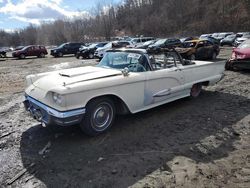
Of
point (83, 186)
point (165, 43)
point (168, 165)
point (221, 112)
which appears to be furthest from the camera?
point (165, 43)

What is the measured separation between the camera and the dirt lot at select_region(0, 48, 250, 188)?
3.57 metres

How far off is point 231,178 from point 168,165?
34.5 inches

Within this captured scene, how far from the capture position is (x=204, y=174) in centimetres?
363

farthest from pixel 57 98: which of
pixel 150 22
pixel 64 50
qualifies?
pixel 150 22

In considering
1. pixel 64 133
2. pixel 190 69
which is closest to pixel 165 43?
pixel 190 69

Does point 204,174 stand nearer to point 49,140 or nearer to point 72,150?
point 72,150

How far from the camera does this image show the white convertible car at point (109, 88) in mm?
4445

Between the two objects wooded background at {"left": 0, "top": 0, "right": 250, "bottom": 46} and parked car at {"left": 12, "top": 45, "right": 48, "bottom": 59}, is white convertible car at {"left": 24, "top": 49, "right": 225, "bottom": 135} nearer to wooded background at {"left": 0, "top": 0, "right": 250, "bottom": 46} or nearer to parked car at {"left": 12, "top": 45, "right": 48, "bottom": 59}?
parked car at {"left": 12, "top": 45, "right": 48, "bottom": 59}

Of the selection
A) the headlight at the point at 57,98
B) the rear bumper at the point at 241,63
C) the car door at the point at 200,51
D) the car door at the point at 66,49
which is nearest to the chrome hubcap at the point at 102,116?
the headlight at the point at 57,98

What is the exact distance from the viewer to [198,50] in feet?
53.6

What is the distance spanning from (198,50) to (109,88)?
502 inches

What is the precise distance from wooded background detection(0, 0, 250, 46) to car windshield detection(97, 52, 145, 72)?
2069 inches

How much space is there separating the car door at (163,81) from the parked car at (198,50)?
31.8 feet

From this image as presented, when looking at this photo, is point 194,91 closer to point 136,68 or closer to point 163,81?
point 163,81
